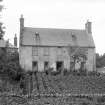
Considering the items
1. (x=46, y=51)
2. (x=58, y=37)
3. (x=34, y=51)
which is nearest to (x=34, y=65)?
(x=34, y=51)

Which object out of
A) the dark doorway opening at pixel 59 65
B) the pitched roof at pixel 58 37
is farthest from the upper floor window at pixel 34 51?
the dark doorway opening at pixel 59 65

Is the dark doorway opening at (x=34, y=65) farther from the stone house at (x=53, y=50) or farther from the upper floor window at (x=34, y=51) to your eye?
the upper floor window at (x=34, y=51)

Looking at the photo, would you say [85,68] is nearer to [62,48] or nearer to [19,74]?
[62,48]

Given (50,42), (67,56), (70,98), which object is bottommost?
(70,98)

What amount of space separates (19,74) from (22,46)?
800 centimetres

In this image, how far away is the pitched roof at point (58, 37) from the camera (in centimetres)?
3397

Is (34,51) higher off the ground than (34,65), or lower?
higher

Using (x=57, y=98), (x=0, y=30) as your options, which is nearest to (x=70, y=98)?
(x=57, y=98)

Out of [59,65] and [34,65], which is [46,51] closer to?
[34,65]

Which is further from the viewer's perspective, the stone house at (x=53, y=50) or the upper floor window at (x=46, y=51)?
the upper floor window at (x=46, y=51)

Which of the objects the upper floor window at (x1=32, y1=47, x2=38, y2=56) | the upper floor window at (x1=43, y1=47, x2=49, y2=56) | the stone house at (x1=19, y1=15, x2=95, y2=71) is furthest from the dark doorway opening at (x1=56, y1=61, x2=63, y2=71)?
the upper floor window at (x1=32, y1=47, x2=38, y2=56)

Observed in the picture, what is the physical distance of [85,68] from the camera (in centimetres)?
3478

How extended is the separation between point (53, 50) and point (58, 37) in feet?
9.07

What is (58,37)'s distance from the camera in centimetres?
3525
